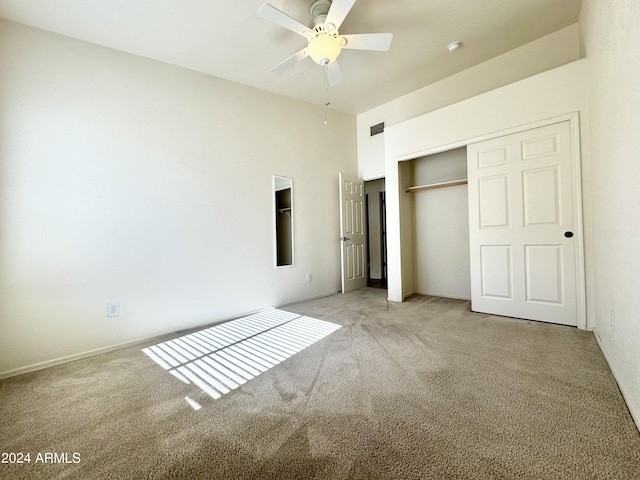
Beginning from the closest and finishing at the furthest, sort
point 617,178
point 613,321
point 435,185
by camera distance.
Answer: point 617,178 < point 613,321 < point 435,185

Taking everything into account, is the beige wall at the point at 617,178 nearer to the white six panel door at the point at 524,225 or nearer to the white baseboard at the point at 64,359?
the white six panel door at the point at 524,225

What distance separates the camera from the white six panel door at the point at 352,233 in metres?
4.74

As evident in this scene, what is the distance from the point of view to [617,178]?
1675 mm

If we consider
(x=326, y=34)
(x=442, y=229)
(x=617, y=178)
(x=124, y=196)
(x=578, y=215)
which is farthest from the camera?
(x=442, y=229)

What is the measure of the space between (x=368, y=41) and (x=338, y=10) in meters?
0.45

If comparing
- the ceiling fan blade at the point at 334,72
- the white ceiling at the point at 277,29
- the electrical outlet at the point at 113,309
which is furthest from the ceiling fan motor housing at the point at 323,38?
the electrical outlet at the point at 113,309

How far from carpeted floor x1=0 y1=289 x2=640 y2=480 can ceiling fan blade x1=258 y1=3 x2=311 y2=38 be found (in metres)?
2.71

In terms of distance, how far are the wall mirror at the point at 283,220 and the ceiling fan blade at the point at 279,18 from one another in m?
Result: 1.96

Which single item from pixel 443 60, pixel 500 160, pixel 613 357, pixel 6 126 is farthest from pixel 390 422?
pixel 443 60

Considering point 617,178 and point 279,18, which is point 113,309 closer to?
point 279,18

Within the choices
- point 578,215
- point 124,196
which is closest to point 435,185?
point 578,215

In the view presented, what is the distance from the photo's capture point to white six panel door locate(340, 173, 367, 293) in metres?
4.74

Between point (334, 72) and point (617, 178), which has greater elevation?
point (334, 72)

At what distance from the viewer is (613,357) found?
1830 mm
